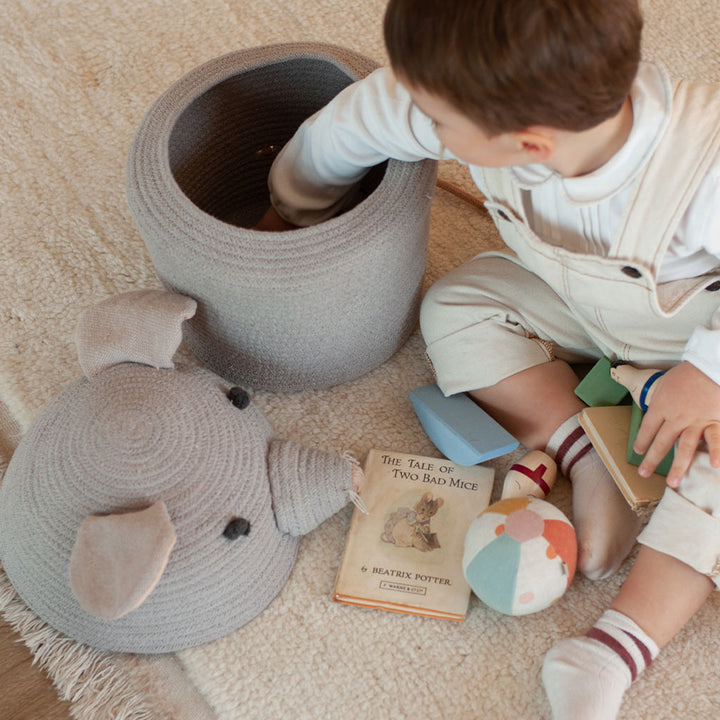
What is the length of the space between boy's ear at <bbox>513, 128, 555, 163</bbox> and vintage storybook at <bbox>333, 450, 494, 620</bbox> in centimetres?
39

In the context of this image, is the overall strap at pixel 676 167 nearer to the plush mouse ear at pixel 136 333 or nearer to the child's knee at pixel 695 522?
the child's knee at pixel 695 522

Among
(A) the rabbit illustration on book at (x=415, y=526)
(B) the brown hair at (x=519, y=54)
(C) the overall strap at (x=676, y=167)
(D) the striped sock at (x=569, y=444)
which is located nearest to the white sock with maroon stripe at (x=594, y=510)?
(D) the striped sock at (x=569, y=444)

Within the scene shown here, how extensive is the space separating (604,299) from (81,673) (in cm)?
65


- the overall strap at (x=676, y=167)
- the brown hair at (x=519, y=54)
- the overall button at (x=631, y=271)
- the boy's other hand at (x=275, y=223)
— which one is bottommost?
the boy's other hand at (x=275, y=223)

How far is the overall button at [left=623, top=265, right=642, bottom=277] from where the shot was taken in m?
0.82

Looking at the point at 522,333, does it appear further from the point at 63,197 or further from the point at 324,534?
the point at 63,197

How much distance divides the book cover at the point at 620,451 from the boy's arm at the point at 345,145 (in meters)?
0.33

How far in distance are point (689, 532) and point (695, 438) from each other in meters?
0.09

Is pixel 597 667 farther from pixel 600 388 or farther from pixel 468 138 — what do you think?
pixel 468 138

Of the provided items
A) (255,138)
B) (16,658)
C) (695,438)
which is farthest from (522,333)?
(16,658)

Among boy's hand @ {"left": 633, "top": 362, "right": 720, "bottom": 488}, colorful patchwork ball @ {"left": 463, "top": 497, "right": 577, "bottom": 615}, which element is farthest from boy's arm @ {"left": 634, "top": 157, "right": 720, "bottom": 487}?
colorful patchwork ball @ {"left": 463, "top": 497, "right": 577, "bottom": 615}

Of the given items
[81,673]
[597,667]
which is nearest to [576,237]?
[597,667]

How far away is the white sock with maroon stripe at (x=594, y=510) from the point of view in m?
0.91

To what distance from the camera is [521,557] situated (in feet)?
2.78
